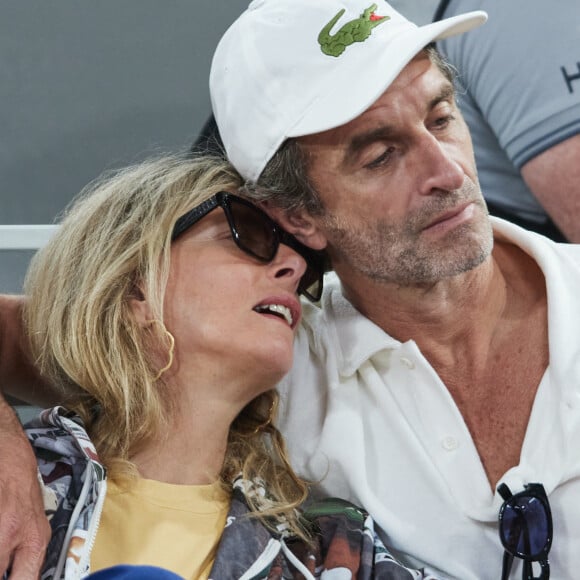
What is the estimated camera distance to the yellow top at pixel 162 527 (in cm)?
139

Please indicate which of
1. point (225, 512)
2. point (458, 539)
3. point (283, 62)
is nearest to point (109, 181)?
point (283, 62)

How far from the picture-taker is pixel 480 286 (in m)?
1.62

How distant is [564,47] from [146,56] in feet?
3.30

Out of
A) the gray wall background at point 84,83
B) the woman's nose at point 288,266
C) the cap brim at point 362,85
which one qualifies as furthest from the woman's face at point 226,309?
the gray wall background at point 84,83

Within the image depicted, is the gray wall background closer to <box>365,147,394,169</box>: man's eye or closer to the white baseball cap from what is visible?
the white baseball cap

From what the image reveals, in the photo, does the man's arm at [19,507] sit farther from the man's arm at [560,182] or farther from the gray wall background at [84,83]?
the man's arm at [560,182]

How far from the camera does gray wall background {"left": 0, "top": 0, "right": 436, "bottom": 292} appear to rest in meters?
2.37

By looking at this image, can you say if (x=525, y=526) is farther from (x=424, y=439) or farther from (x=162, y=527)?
(x=162, y=527)

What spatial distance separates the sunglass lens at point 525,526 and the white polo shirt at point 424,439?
0.13 feet

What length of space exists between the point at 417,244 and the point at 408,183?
97 millimetres

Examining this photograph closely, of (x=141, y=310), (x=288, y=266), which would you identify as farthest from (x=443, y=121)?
(x=141, y=310)

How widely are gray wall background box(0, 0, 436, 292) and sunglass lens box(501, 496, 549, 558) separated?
1.32m

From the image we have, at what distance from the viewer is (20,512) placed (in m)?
1.26

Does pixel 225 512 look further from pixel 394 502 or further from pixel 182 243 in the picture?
pixel 182 243
